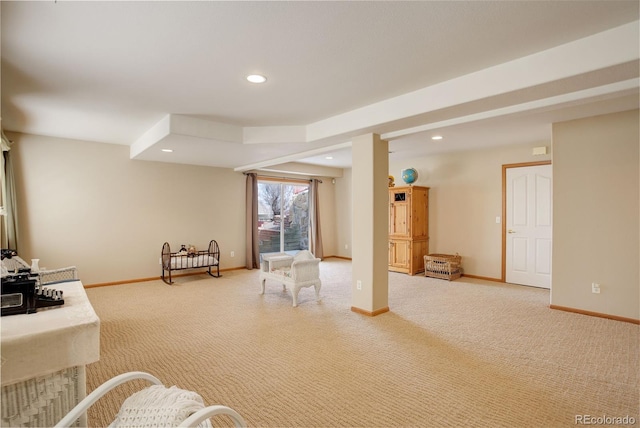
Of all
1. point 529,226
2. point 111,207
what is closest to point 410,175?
point 529,226

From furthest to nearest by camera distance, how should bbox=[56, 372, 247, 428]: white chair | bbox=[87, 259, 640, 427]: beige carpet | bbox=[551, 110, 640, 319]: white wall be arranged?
bbox=[551, 110, 640, 319]: white wall < bbox=[87, 259, 640, 427]: beige carpet < bbox=[56, 372, 247, 428]: white chair

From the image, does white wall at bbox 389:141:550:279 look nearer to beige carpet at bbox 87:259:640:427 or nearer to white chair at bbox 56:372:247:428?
beige carpet at bbox 87:259:640:427

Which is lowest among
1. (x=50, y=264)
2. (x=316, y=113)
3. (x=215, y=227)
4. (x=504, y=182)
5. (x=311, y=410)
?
(x=311, y=410)

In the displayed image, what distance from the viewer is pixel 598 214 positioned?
3949 mm

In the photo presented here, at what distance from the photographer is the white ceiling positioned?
198cm

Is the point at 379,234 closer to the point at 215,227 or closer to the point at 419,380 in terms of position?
the point at 419,380

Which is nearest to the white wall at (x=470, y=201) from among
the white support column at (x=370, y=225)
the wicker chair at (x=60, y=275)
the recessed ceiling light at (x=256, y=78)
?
the white support column at (x=370, y=225)

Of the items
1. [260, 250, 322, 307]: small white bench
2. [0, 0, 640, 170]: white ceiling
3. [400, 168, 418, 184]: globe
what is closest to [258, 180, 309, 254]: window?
[400, 168, 418, 184]: globe

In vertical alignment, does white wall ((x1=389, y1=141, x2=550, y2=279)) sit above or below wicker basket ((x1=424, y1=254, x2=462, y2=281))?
above

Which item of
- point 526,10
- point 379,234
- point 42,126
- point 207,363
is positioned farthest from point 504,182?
point 42,126

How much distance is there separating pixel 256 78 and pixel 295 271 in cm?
254

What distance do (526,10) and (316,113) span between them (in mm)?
2355

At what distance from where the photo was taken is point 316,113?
3.93m

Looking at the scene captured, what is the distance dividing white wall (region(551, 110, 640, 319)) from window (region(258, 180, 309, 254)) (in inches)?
221
